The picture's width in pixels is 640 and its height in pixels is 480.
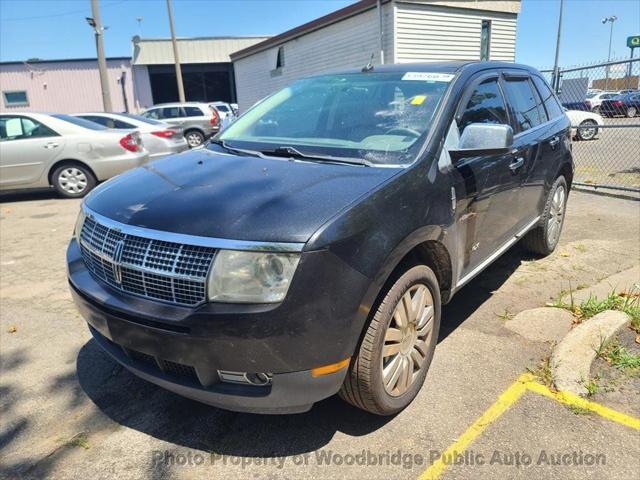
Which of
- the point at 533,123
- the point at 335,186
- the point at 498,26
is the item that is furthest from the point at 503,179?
the point at 498,26

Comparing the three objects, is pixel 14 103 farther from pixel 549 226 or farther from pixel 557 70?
pixel 549 226

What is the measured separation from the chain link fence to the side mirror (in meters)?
5.96

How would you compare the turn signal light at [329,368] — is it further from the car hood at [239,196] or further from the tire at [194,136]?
the tire at [194,136]

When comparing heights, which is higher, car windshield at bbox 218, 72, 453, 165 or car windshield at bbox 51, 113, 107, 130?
car windshield at bbox 218, 72, 453, 165

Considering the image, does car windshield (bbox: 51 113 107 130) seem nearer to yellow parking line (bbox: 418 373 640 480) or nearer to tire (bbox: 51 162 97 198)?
tire (bbox: 51 162 97 198)

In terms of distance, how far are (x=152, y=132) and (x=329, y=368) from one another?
359 inches

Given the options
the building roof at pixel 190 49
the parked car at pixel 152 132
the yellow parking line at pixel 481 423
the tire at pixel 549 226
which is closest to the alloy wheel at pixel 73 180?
the parked car at pixel 152 132

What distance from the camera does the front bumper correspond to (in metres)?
1.96

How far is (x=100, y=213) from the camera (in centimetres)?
255

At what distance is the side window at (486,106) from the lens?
317 cm

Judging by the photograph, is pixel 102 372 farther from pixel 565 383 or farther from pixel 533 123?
pixel 533 123

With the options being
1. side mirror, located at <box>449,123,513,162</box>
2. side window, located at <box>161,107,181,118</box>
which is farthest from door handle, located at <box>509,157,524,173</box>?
side window, located at <box>161,107,181,118</box>

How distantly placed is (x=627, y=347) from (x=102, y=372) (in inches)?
131

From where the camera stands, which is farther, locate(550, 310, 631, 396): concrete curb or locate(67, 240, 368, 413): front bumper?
locate(550, 310, 631, 396): concrete curb
